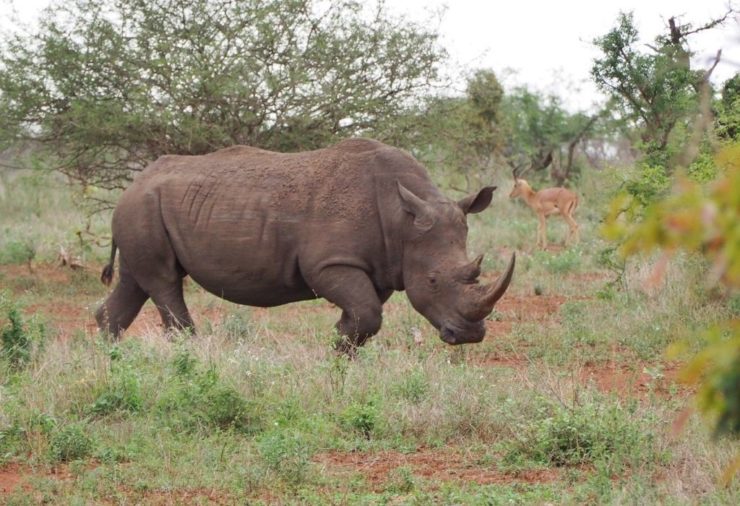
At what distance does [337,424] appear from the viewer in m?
6.50

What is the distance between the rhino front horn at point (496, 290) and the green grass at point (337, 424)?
0.47 meters

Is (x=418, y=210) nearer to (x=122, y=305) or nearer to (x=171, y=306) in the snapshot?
(x=171, y=306)

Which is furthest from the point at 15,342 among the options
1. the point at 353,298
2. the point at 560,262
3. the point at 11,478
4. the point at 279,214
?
the point at 560,262

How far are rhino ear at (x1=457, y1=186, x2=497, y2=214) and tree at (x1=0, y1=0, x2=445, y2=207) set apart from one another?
5044mm

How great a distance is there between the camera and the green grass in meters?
5.34

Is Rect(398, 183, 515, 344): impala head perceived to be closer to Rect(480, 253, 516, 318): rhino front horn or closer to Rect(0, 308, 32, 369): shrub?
Rect(480, 253, 516, 318): rhino front horn

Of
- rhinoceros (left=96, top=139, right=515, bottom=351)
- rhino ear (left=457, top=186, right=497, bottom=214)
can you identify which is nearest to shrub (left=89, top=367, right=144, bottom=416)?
rhinoceros (left=96, top=139, right=515, bottom=351)

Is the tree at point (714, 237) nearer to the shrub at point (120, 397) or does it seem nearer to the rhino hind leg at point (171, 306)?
the shrub at point (120, 397)

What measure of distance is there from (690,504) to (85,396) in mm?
3548

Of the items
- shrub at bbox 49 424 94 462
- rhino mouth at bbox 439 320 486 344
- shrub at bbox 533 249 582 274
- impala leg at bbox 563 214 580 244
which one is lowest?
shrub at bbox 49 424 94 462

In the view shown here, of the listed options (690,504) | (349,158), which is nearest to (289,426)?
(690,504)

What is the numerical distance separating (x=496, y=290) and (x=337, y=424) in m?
2.03

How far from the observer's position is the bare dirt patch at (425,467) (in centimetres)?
559

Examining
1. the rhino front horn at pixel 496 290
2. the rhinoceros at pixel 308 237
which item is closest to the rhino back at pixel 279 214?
the rhinoceros at pixel 308 237
